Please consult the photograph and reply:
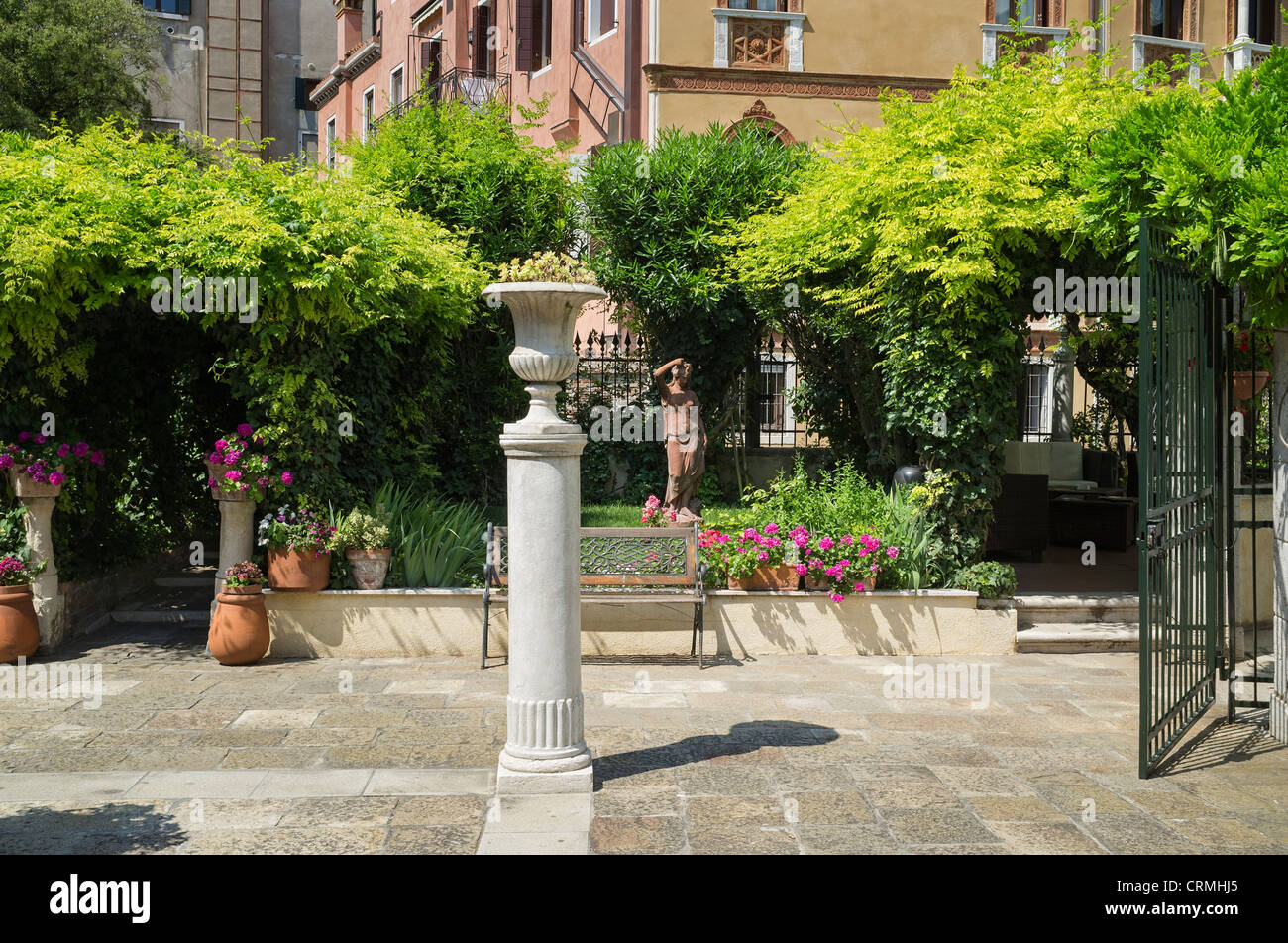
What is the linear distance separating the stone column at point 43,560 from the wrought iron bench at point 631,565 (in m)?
3.18

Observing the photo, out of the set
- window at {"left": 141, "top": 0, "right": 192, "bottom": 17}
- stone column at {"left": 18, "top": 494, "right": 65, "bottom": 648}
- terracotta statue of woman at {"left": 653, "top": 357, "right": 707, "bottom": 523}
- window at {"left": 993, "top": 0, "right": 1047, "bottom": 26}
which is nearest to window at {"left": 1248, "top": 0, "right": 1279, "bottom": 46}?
window at {"left": 993, "top": 0, "right": 1047, "bottom": 26}

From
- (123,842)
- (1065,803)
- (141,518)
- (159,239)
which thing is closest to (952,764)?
(1065,803)

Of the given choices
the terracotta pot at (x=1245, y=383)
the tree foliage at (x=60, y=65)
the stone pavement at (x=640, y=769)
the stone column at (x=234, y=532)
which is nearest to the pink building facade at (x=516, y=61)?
the tree foliage at (x=60, y=65)

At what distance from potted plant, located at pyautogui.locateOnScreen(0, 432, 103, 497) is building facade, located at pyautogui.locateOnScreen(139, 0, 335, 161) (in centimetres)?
2013

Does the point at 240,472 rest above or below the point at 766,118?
below

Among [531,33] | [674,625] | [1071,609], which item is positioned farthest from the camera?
[531,33]

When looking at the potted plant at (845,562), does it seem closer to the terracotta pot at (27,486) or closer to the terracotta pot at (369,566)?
the terracotta pot at (369,566)

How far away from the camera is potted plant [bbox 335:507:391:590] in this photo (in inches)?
340

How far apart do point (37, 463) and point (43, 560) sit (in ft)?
2.40

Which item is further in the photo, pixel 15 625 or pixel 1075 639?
pixel 1075 639

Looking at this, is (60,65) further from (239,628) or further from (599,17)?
(239,628)

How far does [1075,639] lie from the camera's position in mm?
8969

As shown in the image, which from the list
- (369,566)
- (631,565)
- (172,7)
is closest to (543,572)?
(631,565)

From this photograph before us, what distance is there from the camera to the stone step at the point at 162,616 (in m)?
9.76
